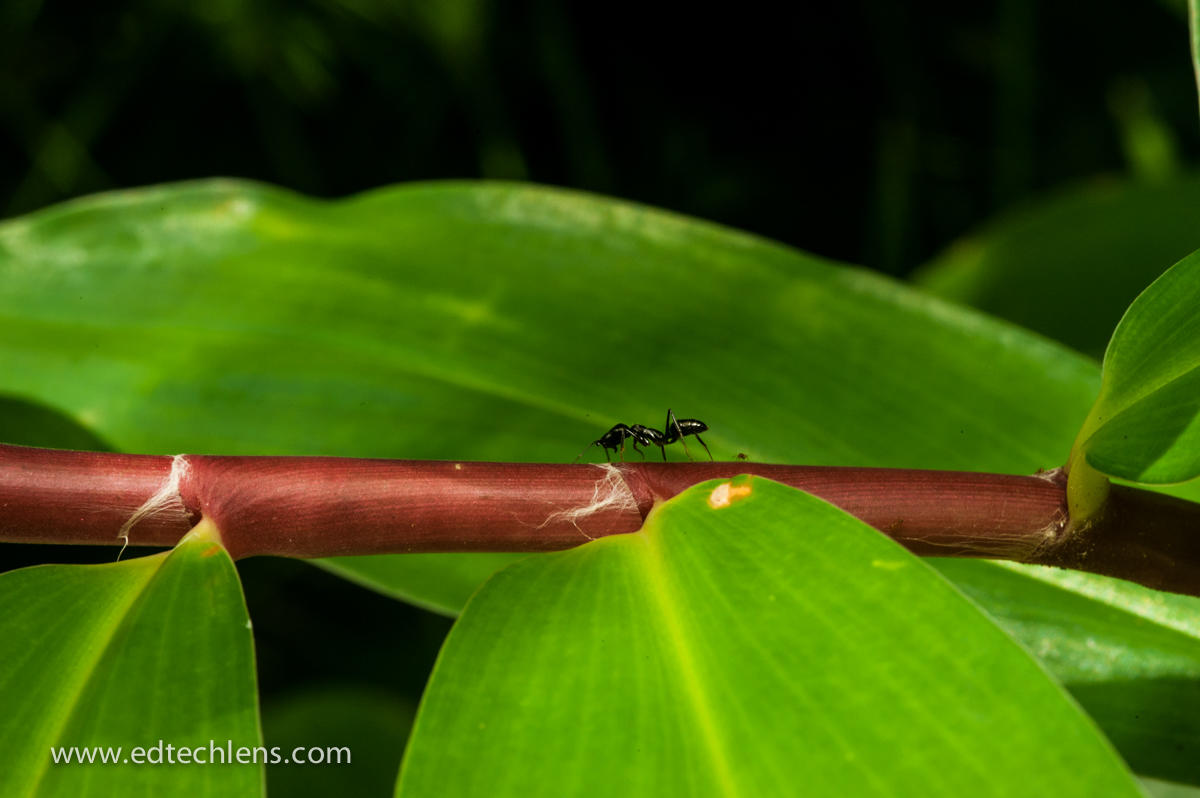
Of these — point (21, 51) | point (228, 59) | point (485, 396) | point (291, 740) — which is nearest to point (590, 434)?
point (485, 396)

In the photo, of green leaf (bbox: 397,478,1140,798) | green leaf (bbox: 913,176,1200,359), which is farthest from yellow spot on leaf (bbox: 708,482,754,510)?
green leaf (bbox: 913,176,1200,359)

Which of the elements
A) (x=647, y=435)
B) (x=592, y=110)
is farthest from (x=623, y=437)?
(x=592, y=110)

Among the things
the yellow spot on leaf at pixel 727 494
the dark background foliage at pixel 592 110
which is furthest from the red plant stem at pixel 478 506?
the dark background foliage at pixel 592 110

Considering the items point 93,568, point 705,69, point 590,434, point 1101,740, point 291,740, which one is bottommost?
point 1101,740

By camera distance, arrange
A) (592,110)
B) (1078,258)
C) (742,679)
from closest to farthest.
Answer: (742,679)
(1078,258)
(592,110)

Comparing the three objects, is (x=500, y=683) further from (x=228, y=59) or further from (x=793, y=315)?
(x=228, y=59)

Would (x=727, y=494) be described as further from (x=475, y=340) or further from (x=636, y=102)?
(x=636, y=102)

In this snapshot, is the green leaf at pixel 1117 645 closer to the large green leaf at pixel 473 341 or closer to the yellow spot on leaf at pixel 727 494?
the large green leaf at pixel 473 341
